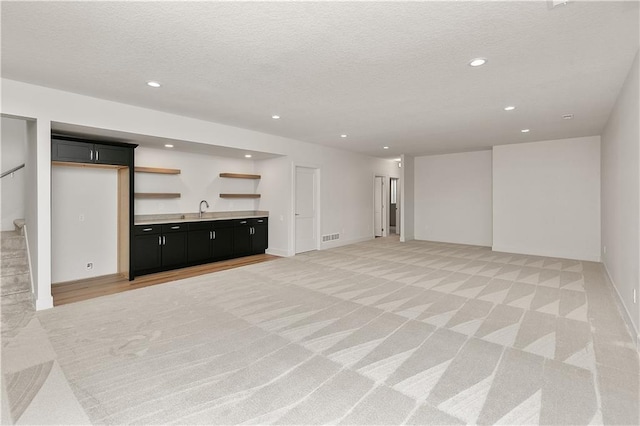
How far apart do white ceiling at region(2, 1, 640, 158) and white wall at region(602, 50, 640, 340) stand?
0.29 metres

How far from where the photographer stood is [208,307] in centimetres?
376

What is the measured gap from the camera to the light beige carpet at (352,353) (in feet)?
6.31

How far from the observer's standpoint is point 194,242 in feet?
19.9

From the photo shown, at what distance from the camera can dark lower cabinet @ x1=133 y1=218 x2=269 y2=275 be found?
17.6ft

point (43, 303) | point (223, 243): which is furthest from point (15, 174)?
point (223, 243)

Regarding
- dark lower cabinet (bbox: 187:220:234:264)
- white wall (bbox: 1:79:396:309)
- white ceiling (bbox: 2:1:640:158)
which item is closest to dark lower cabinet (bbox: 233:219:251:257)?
dark lower cabinet (bbox: 187:220:234:264)

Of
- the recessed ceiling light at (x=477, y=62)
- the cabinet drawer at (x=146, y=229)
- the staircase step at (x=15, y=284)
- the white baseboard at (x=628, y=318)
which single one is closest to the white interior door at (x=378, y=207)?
the white baseboard at (x=628, y=318)

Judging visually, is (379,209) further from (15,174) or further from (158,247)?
(15,174)

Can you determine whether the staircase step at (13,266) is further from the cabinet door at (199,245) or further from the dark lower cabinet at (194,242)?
the cabinet door at (199,245)

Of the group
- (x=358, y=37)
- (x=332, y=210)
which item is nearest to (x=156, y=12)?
(x=358, y=37)

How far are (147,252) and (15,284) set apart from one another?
5.55 feet

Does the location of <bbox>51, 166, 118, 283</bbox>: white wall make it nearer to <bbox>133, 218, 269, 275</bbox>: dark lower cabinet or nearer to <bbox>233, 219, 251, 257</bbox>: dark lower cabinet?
<bbox>133, 218, 269, 275</bbox>: dark lower cabinet

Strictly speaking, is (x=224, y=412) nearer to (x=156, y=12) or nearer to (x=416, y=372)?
(x=416, y=372)

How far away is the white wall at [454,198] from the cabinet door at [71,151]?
8.43 m
